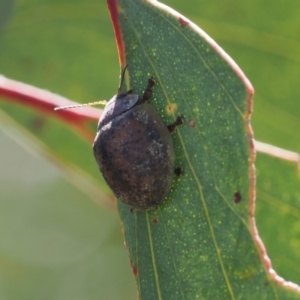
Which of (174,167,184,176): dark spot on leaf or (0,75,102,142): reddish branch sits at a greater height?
(174,167,184,176): dark spot on leaf

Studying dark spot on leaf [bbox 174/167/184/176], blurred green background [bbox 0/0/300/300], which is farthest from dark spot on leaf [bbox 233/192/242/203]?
blurred green background [bbox 0/0/300/300]

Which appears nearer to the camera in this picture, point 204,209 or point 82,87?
point 204,209

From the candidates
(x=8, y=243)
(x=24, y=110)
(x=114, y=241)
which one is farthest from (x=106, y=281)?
(x=24, y=110)

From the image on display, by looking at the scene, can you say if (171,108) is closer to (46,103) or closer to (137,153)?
(137,153)

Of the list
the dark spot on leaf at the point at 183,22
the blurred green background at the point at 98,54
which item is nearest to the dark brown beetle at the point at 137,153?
the dark spot on leaf at the point at 183,22

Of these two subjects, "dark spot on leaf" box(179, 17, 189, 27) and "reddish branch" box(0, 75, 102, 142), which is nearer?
"dark spot on leaf" box(179, 17, 189, 27)

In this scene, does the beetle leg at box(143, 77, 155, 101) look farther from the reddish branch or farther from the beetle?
the reddish branch

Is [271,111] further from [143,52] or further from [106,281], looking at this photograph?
[106,281]
